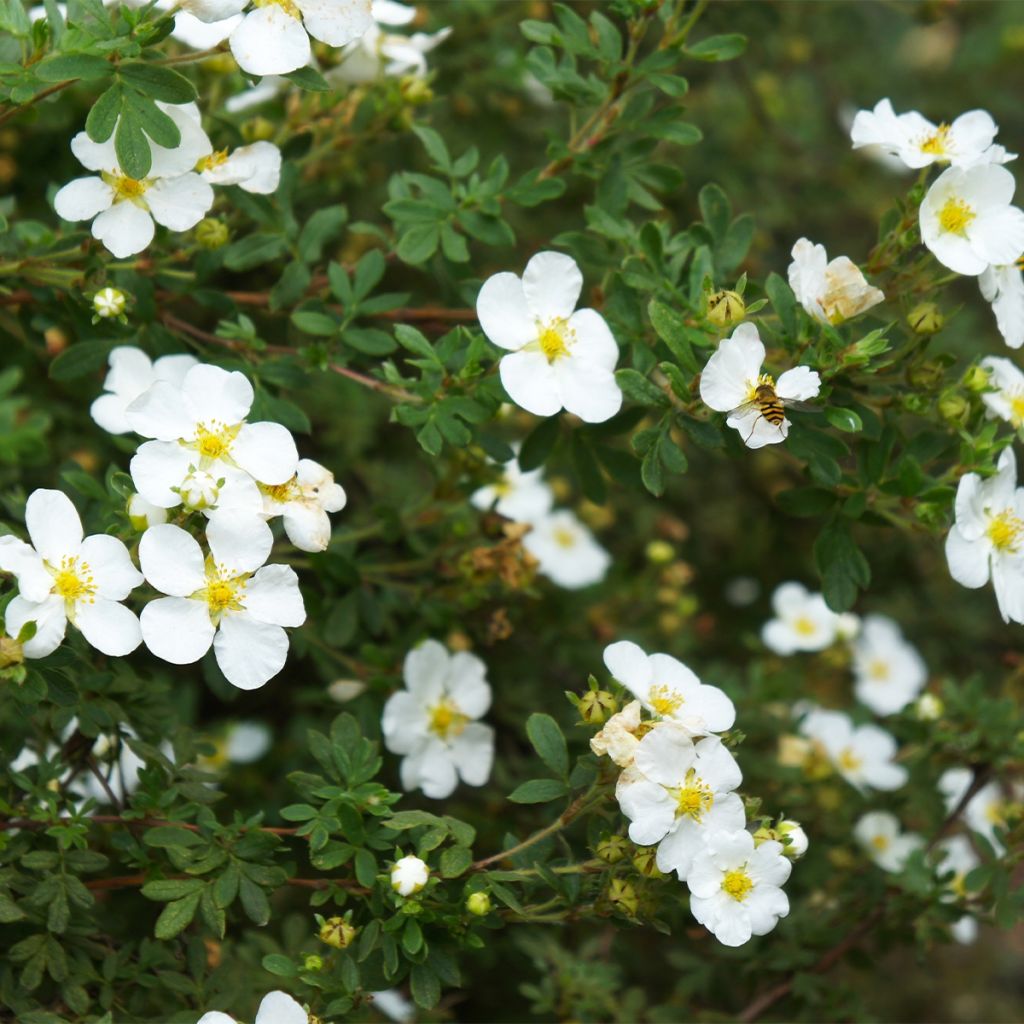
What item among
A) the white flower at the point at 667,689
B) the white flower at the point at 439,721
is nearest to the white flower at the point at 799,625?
the white flower at the point at 439,721

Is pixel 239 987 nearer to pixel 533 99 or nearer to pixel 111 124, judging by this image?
pixel 111 124

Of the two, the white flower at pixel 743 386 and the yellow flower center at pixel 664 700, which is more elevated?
the white flower at pixel 743 386

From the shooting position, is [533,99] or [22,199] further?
[533,99]

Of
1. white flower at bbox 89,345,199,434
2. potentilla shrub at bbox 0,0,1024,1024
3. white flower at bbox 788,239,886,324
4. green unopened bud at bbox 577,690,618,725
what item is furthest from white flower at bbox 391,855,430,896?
white flower at bbox 788,239,886,324

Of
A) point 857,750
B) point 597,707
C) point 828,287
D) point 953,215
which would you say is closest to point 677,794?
point 597,707

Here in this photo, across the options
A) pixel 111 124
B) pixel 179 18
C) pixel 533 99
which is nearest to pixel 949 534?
pixel 111 124

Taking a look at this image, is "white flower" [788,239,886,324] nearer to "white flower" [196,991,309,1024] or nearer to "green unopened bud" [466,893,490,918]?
"green unopened bud" [466,893,490,918]

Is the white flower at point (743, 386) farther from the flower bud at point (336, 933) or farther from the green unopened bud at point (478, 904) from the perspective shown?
the flower bud at point (336, 933)
